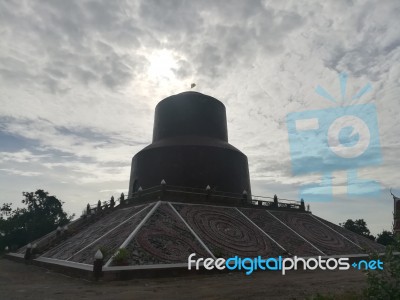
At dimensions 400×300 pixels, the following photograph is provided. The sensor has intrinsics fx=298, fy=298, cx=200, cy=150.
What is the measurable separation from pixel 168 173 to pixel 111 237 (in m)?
9.89

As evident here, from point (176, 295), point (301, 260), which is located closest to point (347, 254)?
point (301, 260)

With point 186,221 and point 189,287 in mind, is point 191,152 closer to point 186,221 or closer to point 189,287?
point 186,221

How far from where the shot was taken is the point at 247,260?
52.0ft

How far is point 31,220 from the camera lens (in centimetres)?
3847

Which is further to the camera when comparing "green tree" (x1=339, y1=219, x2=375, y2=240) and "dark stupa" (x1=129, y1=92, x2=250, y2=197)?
"green tree" (x1=339, y1=219, x2=375, y2=240)

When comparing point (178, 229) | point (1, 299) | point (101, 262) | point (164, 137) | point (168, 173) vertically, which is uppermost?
point (164, 137)

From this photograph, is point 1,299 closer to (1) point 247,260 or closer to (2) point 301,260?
(1) point 247,260

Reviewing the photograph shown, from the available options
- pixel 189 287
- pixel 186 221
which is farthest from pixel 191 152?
pixel 189 287

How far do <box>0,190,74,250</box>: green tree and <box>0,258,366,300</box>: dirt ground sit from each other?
26.0 m

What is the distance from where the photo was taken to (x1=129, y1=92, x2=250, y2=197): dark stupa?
25.7m

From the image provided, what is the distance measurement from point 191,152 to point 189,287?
15.6m

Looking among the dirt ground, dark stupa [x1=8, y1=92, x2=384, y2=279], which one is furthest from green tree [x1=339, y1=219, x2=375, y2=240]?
the dirt ground

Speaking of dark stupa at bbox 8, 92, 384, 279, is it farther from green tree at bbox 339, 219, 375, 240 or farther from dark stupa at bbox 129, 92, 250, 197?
green tree at bbox 339, 219, 375, 240

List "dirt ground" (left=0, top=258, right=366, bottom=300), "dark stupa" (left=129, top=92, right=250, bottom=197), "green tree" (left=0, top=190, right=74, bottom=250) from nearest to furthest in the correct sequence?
1. "dirt ground" (left=0, top=258, right=366, bottom=300)
2. "dark stupa" (left=129, top=92, right=250, bottom=197)
3. "green tree" (left=0, top=190, right=74, bottom=250)
